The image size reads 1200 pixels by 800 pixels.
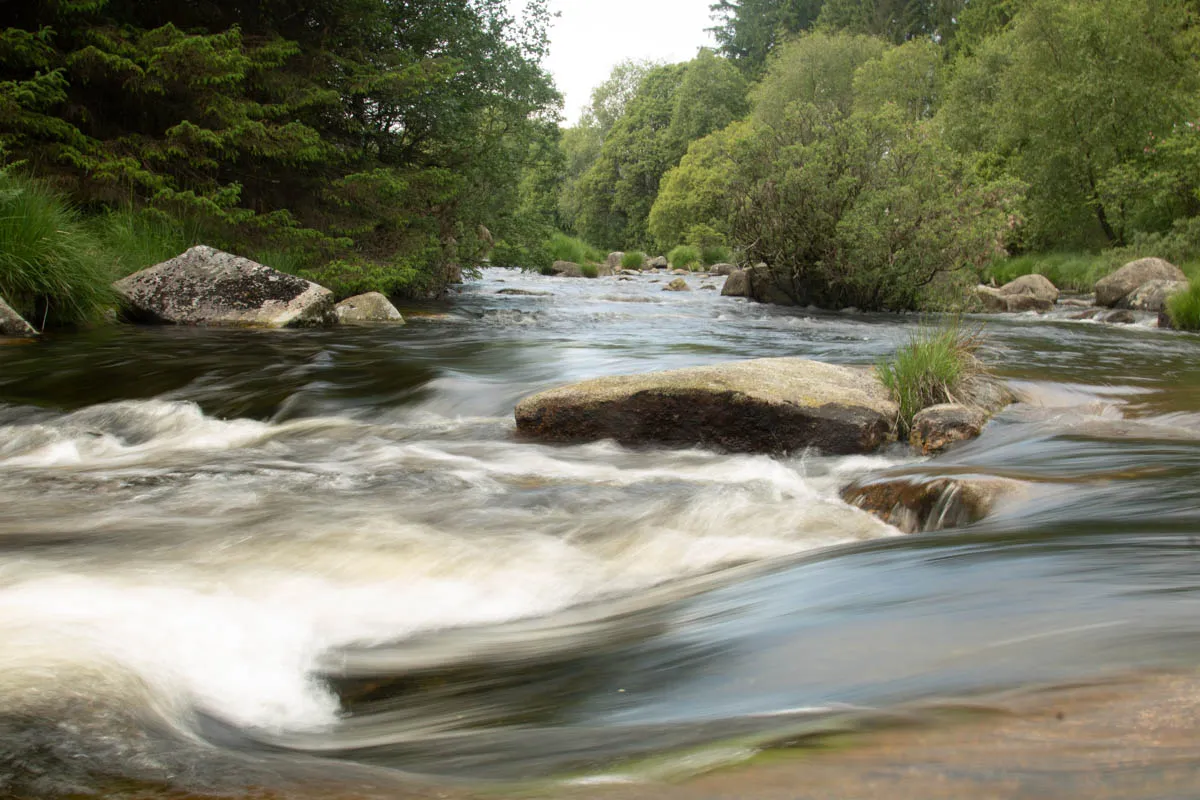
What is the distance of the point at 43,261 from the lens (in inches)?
408

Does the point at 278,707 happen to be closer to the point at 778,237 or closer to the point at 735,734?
the point at 735,734

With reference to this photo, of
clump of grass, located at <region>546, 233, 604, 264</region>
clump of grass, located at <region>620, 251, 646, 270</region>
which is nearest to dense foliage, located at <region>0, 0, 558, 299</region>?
clump of grass, located at <region>546, 233, 604, 264</region>

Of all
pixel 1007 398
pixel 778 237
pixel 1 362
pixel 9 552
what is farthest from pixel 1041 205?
pixel 9 552

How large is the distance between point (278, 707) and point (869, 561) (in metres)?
2.08

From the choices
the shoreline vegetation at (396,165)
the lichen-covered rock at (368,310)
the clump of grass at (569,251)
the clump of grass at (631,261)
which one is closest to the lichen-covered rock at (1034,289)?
the shoreline vegetation at (396,165)

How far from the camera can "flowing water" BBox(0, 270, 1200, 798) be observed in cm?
183

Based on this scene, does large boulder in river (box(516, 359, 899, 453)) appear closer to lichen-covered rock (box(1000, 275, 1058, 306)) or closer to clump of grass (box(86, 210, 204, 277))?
clump of grass (box(86, 210, 204, 277))

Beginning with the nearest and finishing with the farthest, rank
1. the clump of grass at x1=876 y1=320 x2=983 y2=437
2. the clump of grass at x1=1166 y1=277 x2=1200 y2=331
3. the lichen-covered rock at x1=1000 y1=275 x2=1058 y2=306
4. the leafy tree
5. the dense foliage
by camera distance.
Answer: the clump of grass at x1=876 y1=320 x2=983 y2=437 → the dense foliage → the clump of grass at x1=1166 y1=277 x2=1200 y2=331 → the lichen-covered rock at x1=1000 y1=275 x2=1058 y2=306 → the leafy tree

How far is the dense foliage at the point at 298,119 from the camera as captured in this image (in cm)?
1326

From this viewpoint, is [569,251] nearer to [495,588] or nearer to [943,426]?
[943,426]

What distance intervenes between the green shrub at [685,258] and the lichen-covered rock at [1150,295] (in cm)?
2654

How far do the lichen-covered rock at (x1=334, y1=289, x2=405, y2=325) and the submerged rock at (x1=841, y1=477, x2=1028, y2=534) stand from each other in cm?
1044

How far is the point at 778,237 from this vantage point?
18.1 m

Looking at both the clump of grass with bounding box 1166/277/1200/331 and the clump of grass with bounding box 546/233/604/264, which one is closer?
the clump of grass with bounding box 1166/277/1200/331
